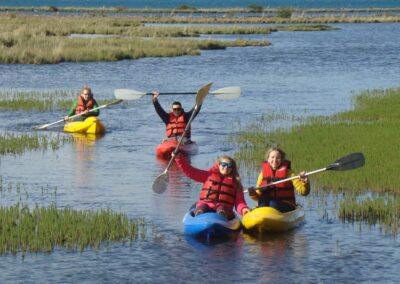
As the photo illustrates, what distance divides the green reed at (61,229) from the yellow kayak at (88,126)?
34.2ft

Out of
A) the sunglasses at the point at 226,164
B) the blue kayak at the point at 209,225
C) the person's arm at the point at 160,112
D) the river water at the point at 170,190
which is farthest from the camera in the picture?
the person's arm at the point at 160,112

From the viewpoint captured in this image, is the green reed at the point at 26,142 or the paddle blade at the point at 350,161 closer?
the paddle blade at the point at 350,161

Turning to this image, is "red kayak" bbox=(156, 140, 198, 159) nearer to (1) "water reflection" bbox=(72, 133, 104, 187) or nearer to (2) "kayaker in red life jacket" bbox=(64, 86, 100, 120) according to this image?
(1) "water reflection" bbox=(72, 133, 104, 187)

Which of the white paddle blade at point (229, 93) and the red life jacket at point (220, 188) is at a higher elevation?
the white paddle blade at point (229, 93)

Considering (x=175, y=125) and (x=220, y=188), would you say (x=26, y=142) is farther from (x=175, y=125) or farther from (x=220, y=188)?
(x=220, y=188)

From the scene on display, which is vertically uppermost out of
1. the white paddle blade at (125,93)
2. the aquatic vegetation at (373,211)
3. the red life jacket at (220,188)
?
the white paddle blade at (125,93)

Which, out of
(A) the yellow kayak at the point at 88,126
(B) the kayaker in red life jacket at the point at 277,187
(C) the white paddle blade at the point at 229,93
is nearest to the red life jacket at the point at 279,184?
(B) the kayaker in red life jacket at the point at 277,187

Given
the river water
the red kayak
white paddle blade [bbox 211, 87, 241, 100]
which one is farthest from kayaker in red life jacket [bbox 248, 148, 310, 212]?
the red kayak

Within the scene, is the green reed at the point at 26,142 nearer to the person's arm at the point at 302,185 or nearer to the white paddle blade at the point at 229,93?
the white paddle blade at the point at 229,93

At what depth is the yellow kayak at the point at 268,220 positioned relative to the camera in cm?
1501

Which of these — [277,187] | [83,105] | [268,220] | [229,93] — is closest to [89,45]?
[83,105]

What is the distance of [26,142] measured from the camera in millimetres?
24609

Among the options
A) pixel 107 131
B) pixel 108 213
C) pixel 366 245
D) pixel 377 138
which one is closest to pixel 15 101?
pixel 107 131

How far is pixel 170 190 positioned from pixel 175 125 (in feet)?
13.2
